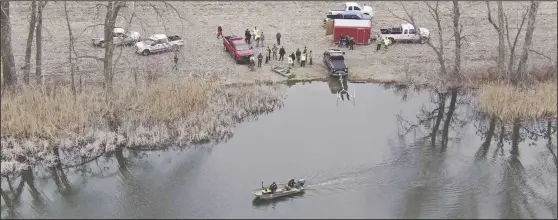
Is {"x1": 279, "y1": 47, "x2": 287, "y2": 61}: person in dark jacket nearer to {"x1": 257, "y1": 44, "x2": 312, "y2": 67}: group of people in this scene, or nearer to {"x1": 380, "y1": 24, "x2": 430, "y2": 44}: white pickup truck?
{"x1": 257, "y1": 44, "x2": 312, "y2": 67}: group of people

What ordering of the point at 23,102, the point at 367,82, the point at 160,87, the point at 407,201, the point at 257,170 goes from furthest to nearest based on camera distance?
the point at 367,82 → the point at 160,87 → the point at 23,102 → the point at 257,170 → the point at 407,201

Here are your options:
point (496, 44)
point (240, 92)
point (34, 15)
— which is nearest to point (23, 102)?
point (34, 15)

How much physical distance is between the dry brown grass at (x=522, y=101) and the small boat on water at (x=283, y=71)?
1037cm

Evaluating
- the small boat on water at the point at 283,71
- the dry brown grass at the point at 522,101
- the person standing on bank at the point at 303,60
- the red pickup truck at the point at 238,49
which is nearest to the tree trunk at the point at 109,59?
the red pickup truck at the point at 238,49

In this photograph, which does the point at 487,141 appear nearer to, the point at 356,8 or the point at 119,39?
the point at 356,8

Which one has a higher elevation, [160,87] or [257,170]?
[160,87]

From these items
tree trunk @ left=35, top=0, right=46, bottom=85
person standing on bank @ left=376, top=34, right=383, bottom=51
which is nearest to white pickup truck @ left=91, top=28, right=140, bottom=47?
tree trunk @ left=35, top=0, right=46, bottom=85

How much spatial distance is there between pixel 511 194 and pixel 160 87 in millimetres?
16472

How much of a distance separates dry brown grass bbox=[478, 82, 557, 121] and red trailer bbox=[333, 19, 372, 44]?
1001cm

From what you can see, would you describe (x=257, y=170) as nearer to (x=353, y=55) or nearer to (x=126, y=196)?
(x=126, y=196)

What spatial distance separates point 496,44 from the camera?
3959cm

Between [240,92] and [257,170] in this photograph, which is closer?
[257,170]

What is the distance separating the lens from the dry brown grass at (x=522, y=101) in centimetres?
2994

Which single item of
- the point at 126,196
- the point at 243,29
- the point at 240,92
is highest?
the point at 243,29
